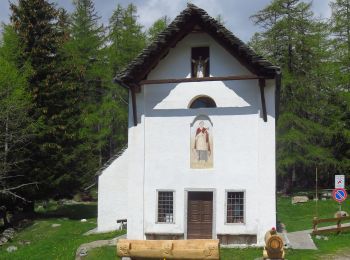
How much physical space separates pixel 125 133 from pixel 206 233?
2772 centimetres

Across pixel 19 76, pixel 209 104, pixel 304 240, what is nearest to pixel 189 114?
pixel 209 104

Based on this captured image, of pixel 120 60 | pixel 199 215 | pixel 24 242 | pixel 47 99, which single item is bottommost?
pixel 24 242

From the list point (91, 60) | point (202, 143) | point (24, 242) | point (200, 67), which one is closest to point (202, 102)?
point (200, 67)

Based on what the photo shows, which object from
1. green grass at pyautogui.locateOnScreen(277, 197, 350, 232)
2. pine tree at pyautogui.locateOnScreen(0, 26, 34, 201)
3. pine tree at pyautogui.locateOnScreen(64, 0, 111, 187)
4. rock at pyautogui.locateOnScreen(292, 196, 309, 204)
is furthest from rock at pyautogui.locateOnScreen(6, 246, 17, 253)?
pine tree at pyautogui.locateOnScreen(64, 0, 111, 187)

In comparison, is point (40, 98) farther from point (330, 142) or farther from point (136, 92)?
point (330, 142)

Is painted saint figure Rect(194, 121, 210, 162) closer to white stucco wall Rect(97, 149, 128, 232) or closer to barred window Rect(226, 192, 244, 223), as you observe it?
barred window Rect(226, 192, 244, 223)

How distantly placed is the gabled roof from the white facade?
450mm

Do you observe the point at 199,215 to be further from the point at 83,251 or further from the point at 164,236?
the point at 83,251

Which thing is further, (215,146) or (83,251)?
(215,146)

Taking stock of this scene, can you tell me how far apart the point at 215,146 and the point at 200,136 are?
2.27 feet

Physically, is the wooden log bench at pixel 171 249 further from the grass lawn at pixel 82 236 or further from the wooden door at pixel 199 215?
the wooden door at pixel 199 215

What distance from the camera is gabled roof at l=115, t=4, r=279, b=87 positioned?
1736 cm

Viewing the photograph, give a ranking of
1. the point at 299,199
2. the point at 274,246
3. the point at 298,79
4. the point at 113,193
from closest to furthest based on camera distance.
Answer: the point at 274,246, the point at 113,193, the point at 299,199, the point at 298,79

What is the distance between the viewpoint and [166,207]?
1847 cm
